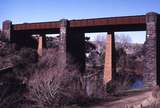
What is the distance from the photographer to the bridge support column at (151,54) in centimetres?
3378

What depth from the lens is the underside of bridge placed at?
34062mm

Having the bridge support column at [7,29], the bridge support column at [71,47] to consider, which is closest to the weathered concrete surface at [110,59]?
the bridge support column at [71,47]

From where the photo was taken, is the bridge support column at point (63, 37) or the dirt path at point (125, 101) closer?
the dirt path at point (125, 101)

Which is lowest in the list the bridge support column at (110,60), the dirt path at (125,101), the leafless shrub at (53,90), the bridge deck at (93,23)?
the dirt path at (125,101)

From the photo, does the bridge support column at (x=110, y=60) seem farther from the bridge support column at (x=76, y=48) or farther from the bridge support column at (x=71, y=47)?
the bridge support column at (x=71, y=47)

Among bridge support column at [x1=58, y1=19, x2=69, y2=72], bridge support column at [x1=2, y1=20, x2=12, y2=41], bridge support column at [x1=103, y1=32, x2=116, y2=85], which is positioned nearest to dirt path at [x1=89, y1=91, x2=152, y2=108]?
bridge support column at [x1=103, y1=32, x2=116, y2=85]

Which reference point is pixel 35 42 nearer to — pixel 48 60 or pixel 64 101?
pixel 48 60

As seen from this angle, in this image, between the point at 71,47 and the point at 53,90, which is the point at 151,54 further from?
the point at 71,47

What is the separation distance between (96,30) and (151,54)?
970cm

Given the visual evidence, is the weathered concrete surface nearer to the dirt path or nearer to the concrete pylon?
the concrete pylon

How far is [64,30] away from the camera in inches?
1647

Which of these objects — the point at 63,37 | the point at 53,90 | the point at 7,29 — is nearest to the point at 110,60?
the point at 63,37

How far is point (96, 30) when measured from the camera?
42219 mm

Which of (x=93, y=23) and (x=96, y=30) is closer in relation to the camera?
(x=93, y=23)
